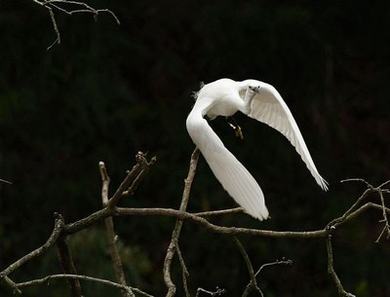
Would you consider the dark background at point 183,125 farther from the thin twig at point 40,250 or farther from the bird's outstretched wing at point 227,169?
the thin twig at point 40,250

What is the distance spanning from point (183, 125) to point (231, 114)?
10.3ft

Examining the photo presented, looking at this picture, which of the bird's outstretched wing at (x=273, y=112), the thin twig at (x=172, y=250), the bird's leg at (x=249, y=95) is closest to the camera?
the thin twig at (x=172, y=250)

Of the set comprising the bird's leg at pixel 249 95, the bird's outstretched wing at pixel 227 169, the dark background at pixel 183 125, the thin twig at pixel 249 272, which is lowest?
the dark background at pixel 183 125

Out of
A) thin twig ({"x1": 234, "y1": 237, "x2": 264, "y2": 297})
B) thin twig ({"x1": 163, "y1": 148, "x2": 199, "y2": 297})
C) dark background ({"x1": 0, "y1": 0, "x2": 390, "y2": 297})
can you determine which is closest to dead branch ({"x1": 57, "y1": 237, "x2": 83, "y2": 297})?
thin twig ({"x1": 163, "y1": 148, "x2": 199, "y2": 297})

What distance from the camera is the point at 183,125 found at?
5.77 m

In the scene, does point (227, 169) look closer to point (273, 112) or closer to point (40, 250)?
point (40, 250)

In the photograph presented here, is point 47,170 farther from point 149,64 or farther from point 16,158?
point 149,64

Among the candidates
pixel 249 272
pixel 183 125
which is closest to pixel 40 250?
pixel 249 272

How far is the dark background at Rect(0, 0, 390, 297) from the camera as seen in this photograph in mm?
5590

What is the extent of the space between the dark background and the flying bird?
247 centimetres

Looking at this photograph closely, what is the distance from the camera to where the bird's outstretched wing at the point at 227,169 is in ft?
7.45

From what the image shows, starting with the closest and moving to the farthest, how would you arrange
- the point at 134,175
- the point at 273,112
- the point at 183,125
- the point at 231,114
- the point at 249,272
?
the point at 134,175 < the point at 249,272 < the point at 231,114 < the point at 273,112 < the point at 183,125

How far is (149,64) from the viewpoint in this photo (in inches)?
242

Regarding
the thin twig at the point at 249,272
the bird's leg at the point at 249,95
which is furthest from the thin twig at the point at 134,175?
the bird's leg at the point at 249,95
